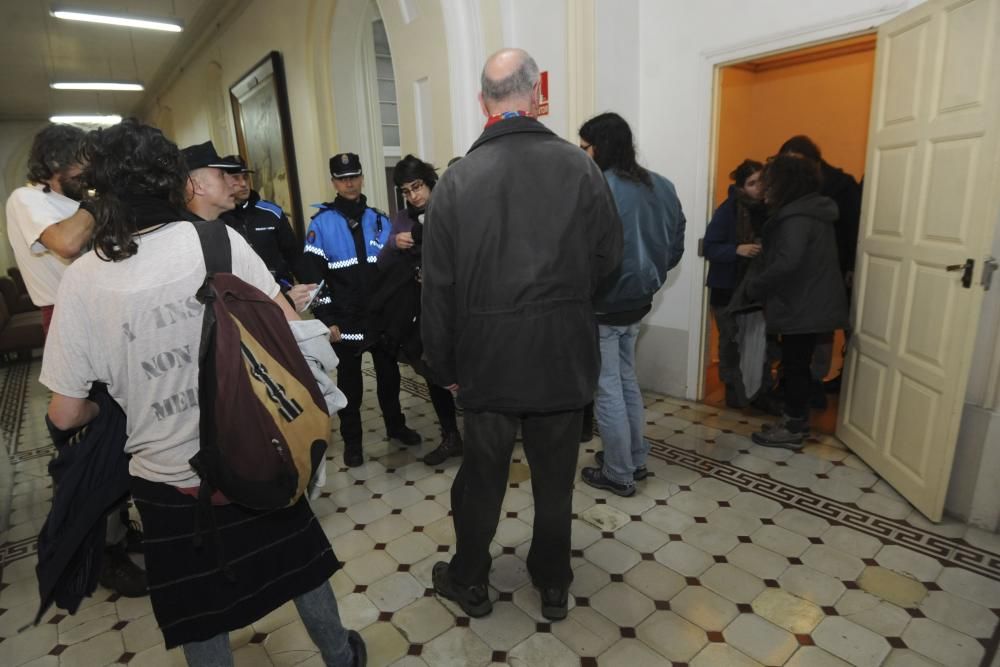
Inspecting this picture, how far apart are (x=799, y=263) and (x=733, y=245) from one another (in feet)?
1.92

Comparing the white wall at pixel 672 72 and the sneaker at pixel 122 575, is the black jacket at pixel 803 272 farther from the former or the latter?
the sneaker at pixel 122 575

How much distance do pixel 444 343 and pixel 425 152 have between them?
2697 millimetres

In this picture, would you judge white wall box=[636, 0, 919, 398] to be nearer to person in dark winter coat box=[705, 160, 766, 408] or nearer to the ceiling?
person in dark winter coat box=[705, 160, 766, 408]

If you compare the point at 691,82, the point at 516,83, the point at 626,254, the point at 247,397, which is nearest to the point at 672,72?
the point at 691,82

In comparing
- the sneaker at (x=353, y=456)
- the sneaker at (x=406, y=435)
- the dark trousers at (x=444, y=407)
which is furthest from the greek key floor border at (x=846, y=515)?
the sneaker at (x=353, y=456)

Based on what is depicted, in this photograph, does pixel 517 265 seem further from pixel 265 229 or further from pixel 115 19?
pixel 115 19

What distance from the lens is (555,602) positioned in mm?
1972

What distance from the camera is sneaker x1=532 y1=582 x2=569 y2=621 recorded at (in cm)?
197

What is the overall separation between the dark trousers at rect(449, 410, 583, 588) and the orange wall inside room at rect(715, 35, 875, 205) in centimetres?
271

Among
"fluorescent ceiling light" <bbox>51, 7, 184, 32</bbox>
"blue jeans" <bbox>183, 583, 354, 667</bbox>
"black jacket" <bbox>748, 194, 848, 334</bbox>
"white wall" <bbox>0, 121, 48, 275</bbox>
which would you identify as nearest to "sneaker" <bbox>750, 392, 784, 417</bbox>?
"black jacket" <bbox>748, 194, 848, 334</bbox>

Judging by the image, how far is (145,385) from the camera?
1.19 metres

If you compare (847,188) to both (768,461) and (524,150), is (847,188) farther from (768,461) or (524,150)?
(524,150)

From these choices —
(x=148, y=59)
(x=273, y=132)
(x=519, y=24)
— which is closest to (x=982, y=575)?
(x=519, y=24)

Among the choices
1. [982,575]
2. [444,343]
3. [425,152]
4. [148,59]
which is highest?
[148,59]
